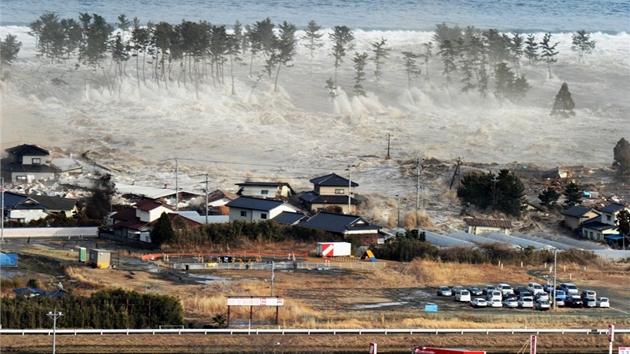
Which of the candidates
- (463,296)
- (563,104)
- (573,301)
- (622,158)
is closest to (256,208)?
(463,296)

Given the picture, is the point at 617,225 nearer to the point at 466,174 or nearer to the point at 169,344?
the point at 466,174

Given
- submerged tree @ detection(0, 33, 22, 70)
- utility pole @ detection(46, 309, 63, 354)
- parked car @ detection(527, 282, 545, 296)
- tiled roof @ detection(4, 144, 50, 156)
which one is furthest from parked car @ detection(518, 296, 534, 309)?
submerged tree @ detection(0, 33, 22, 70)

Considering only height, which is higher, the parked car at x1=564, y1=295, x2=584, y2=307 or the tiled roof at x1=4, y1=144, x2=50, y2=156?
the parked car at x1=564, y1=295, x2=584, y2=307

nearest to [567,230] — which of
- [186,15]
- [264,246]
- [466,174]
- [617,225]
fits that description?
[617,225]

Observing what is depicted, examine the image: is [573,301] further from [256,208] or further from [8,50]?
[8,50]

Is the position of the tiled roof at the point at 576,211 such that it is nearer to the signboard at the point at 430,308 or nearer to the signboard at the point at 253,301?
the signboard at the point at 430,308

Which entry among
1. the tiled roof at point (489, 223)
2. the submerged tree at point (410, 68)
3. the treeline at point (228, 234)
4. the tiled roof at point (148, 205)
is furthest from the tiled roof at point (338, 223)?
the submerged tree at point (410, 68)

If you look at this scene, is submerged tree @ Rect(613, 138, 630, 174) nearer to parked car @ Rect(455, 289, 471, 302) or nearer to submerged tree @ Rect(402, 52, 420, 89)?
submerged tree @ Rect(402, 52, 420, 89)
